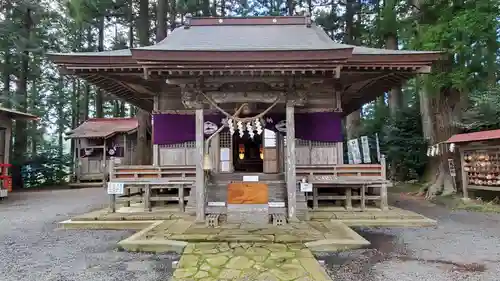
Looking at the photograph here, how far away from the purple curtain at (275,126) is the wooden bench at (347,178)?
95cm

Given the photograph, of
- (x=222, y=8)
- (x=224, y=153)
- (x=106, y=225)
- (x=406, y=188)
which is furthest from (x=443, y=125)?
(x=222, y=8)

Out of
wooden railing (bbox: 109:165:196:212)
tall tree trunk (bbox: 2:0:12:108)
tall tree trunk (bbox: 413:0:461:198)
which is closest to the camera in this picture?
wooden railing (bbox: 109:165:196:212)

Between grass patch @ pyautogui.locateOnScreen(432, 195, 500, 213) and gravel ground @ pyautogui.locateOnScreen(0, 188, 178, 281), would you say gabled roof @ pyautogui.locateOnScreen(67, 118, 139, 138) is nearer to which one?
gravel ground @ pyautogui.locateOnScreen(0, 188, 178, 281)

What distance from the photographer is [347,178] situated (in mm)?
7566

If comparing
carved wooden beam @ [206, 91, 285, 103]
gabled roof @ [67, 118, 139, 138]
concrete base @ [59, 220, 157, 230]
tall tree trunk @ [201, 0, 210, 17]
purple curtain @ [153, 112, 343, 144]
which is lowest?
concrete base @ [59, 220, 157, 230]

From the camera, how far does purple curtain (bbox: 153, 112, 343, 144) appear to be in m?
8.25

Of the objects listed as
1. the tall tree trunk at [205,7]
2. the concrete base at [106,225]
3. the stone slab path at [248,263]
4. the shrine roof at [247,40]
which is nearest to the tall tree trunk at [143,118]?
the tall tree trunk at [205,7]

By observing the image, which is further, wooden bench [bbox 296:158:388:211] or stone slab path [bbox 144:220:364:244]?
wooden bench [bbox 296:158:388:211]

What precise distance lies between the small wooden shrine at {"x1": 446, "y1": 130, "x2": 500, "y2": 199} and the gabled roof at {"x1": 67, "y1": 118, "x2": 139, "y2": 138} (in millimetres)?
14600

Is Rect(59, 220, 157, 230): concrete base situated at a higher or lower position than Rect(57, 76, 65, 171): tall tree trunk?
lower

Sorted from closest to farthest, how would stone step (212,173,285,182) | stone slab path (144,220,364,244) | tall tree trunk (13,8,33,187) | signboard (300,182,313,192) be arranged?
stone slab path (144,220,364,244) → signboard (300,182,313,192) → stone step (212,173,285,182) → tall tree trunk (13,8,33,187)

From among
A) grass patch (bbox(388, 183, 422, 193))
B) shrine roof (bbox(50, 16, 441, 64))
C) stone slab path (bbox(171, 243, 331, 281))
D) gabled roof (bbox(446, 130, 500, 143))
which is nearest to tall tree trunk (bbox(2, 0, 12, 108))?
shrine roof (bbox(50, 16, 441, 64))

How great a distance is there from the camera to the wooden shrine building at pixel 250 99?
589 cm

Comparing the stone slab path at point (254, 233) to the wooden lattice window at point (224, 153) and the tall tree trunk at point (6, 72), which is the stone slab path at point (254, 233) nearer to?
the wooden lattice window at point (224, 153)
